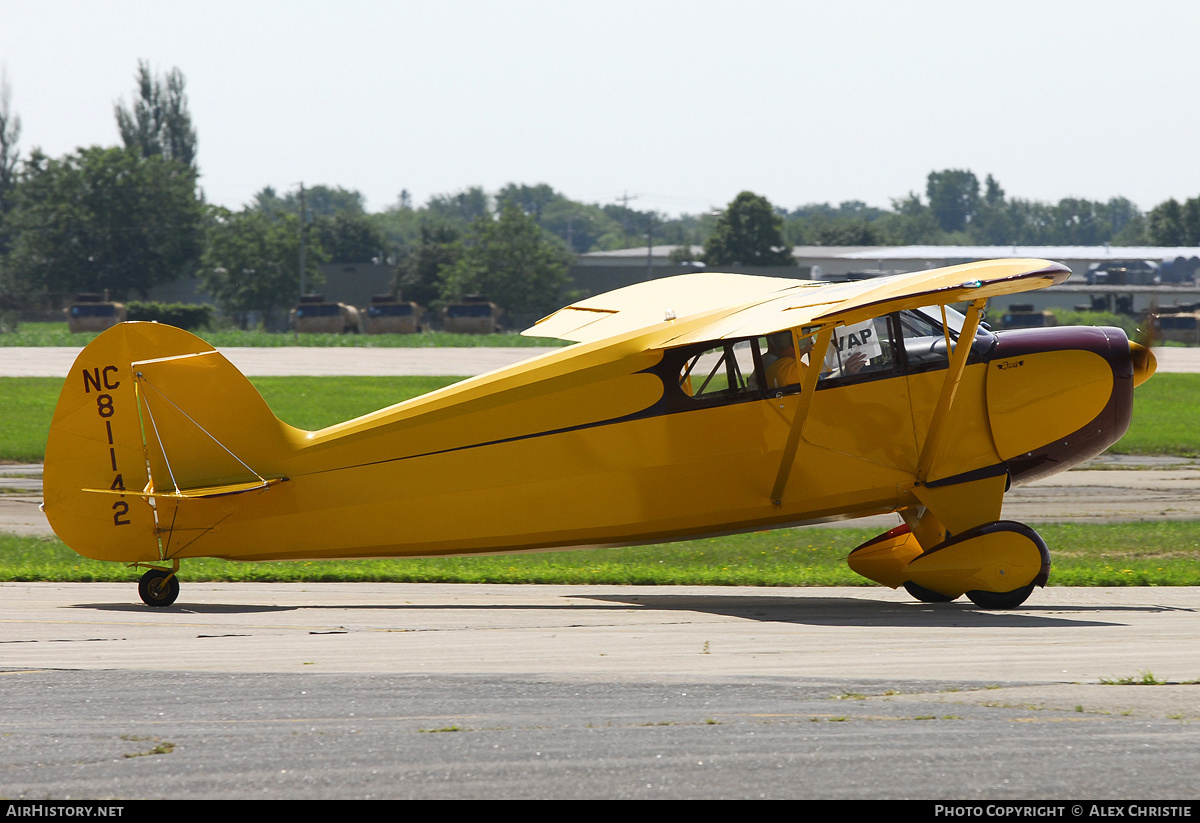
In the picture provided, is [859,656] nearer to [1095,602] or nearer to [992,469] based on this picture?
[992,469]

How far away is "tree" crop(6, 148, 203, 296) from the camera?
322 feet

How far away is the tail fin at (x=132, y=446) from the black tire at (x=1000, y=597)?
611 centimetres

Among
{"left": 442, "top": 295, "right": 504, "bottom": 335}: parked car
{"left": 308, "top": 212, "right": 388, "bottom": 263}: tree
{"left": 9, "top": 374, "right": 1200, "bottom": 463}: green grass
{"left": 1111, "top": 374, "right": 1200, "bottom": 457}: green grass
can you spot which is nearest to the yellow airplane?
{"left": 1111, "top": 374, "right": 1200, "bottom": 457}: green grass

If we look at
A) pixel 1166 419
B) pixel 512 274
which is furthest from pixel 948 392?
pixel 512 274

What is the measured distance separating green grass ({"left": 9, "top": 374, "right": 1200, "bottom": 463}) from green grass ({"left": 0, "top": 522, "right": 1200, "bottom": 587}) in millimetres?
10958

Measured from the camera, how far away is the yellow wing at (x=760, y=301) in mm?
8844

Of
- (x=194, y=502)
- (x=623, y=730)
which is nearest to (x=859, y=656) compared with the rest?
(x=623, y=730)

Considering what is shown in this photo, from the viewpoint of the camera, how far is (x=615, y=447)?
10078 mm

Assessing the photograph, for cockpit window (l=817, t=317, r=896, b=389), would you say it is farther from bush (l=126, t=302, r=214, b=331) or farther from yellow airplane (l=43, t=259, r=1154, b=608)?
bush (l=126, t=302, r=214, b=331)

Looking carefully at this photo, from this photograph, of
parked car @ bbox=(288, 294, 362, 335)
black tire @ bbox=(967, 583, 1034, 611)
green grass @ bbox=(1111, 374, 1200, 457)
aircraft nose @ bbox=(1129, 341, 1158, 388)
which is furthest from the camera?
parked car @ bbox=(288, 294, 362, 335)

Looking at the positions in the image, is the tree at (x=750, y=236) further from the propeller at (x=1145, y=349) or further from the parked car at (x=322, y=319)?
the propeller at (x=1145, y=349)

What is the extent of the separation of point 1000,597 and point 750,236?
89398 mm

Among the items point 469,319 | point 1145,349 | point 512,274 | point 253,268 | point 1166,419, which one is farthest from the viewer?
point 253,268

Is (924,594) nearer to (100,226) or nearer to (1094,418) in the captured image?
(1094,418)
